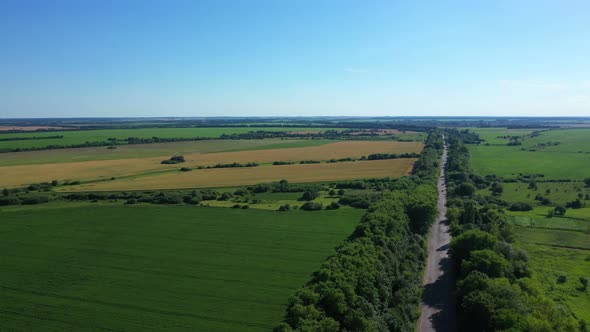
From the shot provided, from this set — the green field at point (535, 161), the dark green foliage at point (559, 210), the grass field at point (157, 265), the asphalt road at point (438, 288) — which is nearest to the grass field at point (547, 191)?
the dark green foliage at point (559, 210)

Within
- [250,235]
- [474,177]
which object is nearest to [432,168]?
[474,177]

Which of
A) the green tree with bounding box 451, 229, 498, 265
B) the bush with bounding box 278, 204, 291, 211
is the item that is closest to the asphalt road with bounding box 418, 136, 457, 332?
the green tree with bounding box 451, 229, 498, 265

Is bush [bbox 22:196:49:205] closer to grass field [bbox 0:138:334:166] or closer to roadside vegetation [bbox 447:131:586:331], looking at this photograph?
grass field [bbox 0:138:334:166]

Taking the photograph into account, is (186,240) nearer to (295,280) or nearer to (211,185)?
(295,280)

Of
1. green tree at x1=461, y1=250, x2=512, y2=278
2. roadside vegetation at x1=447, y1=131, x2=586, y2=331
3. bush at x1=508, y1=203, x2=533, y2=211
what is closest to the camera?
roadside vegetation at x1=447, y1=131, x2=586, y2=331

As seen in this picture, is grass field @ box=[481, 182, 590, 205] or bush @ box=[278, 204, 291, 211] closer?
bush @ box=[278, 204, 291, 211]

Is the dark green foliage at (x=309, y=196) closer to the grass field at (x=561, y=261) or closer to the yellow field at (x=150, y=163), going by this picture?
the grass field at (x=561, y=261)
